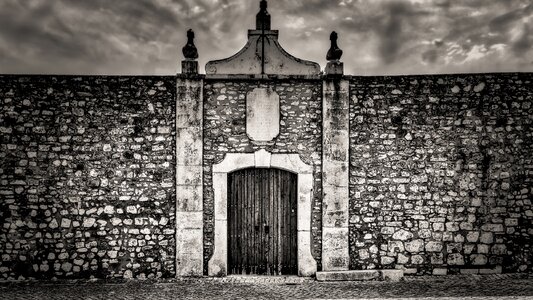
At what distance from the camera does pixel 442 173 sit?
7758 mm

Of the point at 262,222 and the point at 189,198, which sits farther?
the point at 262,222

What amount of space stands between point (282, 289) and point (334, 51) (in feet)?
15.0

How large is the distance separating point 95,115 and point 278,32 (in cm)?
391

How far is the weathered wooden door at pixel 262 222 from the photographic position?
777 cm

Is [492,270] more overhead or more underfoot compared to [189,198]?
more underfoot

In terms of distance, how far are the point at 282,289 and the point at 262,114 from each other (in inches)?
128

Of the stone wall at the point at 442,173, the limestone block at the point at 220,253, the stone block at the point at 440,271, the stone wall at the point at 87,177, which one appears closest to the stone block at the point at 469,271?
the stone wall at the point at 442,173

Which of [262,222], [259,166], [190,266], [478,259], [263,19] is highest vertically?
[263,19]

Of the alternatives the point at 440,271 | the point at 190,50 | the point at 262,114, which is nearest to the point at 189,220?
the point at 262,114

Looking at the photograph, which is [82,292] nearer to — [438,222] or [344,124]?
[344,124]

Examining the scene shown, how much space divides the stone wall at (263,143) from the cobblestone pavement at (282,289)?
2.60 ft

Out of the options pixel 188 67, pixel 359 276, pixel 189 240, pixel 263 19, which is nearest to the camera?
pixel 359 276

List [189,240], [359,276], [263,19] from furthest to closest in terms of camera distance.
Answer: [263,19] → [189,240] → [359,276]

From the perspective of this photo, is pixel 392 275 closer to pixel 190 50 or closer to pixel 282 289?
pixel 282 289
